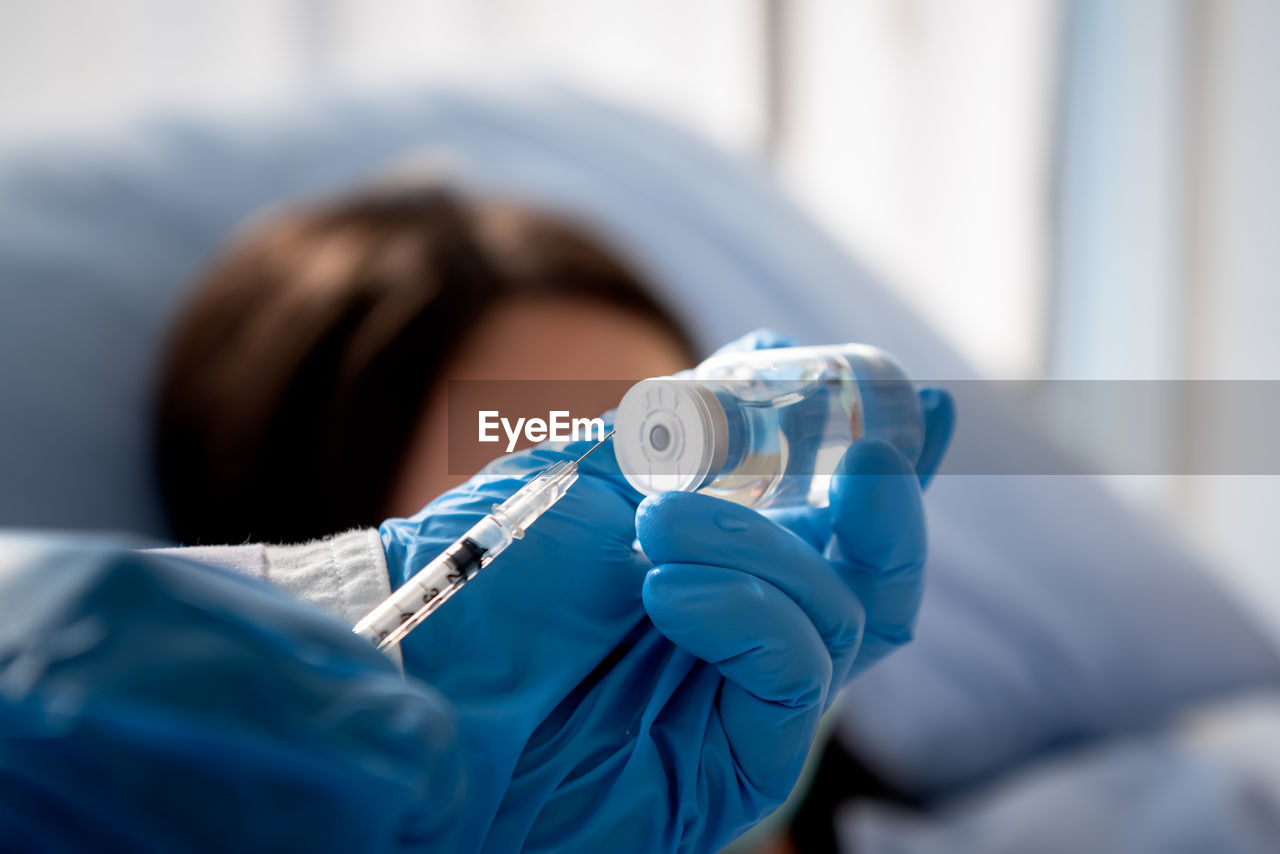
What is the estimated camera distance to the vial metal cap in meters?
0.30

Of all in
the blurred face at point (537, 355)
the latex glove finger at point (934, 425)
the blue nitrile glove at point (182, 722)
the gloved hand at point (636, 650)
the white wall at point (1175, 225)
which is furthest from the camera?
the white wall at point (1175, 225)

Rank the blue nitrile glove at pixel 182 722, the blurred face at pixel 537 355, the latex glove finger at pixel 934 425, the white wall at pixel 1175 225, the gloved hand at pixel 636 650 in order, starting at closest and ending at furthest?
the blue nitrile glove at pixel 182 722 < the gloved hand at pixel 636 650 < the latex glove finger at pixel 934 425 < the blurred face at pixel 537 355 < the white wall at pixel 1175 225

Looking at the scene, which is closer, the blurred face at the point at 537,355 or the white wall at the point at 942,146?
the blurred face at the point at 537,355

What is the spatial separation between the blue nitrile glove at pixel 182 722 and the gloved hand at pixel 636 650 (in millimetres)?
66

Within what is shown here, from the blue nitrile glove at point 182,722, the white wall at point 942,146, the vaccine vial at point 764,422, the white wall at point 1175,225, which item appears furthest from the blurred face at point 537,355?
the white wall at point 1175,225

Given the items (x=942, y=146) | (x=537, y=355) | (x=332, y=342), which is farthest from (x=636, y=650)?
(x=942, y=146)

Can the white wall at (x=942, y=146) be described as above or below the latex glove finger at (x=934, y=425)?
above

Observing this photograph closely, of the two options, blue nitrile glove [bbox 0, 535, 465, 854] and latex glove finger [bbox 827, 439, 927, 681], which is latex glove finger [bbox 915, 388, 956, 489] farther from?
blue nitrile glove [bbox 0, 535, 465, 854]

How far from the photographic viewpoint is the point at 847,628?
0.33 meters

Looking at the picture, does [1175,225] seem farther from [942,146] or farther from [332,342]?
[332,342]

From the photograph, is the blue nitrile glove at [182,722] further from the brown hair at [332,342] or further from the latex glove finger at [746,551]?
the brown hair at [332,342]

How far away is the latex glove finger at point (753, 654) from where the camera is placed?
0.29 m

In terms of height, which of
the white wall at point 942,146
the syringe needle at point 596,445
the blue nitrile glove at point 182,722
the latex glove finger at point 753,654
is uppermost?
the white wall at point 942,146

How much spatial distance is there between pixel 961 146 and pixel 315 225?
1.14 metres
